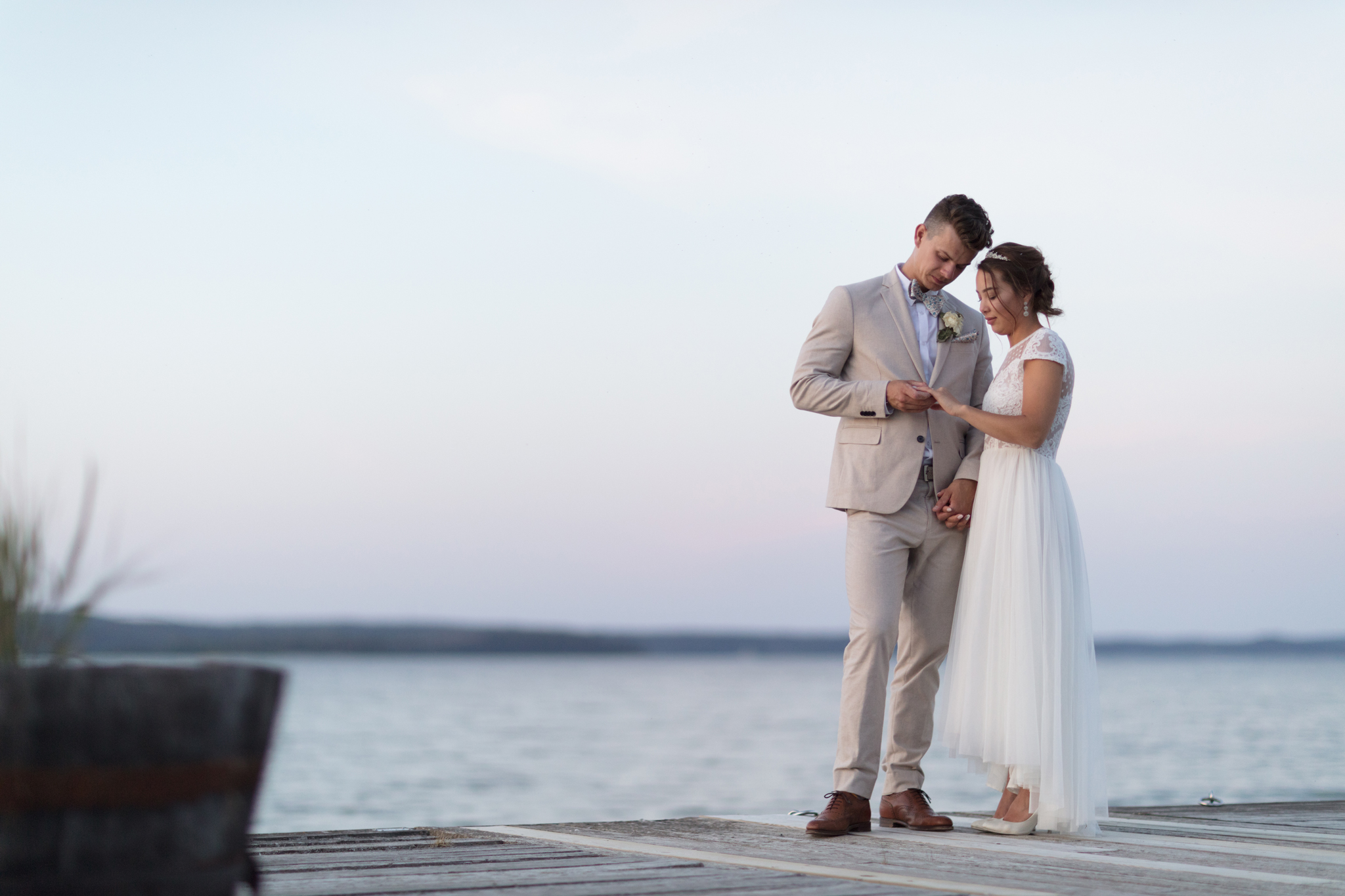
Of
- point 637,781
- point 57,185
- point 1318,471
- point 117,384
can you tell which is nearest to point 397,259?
point 57,185

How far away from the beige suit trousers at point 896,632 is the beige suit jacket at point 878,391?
0.30ft

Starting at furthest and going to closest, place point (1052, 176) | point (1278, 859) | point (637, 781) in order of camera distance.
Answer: point (637, 781) → point (1052, 176) → point (1278, 859)

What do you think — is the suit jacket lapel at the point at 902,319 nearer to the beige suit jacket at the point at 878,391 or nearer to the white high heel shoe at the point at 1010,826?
the beige suit jacket at the point at 878,391

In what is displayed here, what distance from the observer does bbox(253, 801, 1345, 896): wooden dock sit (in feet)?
7.88

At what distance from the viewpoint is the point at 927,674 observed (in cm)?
381

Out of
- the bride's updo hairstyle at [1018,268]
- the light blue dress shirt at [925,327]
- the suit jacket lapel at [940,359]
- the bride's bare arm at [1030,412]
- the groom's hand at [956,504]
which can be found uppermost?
the bride's updo hairstyle at [1018,268]

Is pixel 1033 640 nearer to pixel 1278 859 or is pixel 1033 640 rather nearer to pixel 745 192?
pixel 1278 859

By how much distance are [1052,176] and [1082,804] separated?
3683mm

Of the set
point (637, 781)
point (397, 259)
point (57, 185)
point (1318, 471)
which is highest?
point (397, 259)

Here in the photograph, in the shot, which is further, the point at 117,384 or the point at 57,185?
the point at 57,185

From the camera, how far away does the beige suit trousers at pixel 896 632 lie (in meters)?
3.56

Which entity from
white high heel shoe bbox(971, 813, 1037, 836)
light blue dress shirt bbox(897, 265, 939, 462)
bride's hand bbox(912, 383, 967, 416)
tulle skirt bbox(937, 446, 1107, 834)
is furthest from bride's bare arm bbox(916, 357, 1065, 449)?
white high heel shoe bbox(971, 813, 1037, 836)

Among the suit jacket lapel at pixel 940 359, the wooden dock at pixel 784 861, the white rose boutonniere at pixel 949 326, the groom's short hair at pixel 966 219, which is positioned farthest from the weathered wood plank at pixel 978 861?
the groom's short hair at pixel 966 219

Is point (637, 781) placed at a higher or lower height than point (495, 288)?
lower
